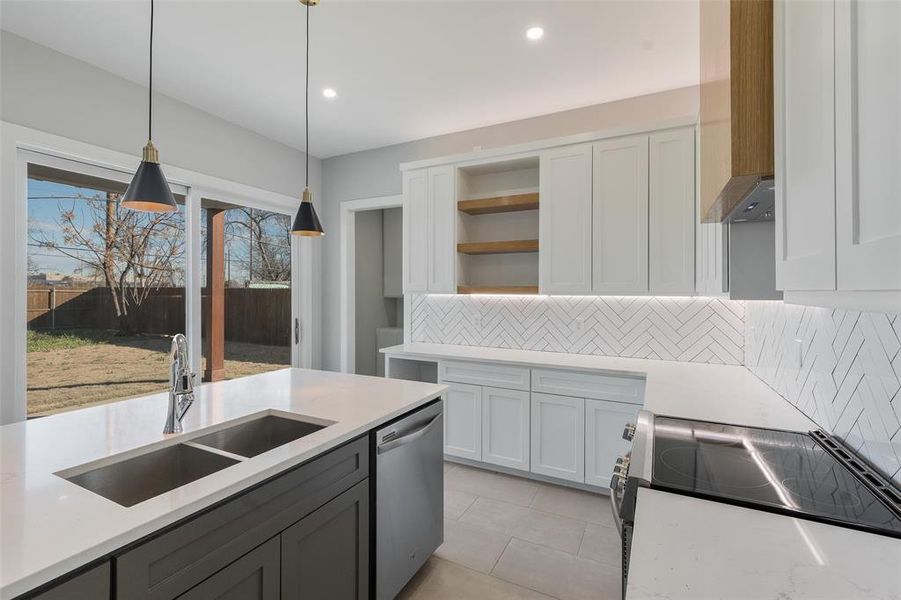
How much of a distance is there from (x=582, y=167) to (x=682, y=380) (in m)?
1.65

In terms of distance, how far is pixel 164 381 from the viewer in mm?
3127

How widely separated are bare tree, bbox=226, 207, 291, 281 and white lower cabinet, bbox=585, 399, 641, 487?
3.15m

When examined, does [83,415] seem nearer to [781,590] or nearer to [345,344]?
[781,590]

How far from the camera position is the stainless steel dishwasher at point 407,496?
1677mm

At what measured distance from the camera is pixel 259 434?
1.69 m

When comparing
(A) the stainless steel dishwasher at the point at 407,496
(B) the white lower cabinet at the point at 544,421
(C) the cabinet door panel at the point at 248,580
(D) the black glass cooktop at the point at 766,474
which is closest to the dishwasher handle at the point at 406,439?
(A) the stainless steel dishwasher at the point at 407,496

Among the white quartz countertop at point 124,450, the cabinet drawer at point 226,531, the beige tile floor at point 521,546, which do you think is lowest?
the beige tile floor at point 521,546

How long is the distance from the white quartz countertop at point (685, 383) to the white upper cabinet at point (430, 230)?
624mm

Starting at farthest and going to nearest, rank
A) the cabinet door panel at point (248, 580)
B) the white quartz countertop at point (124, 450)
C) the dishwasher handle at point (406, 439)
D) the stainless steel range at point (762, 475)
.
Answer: the dishwasher handle at point (406, 439) → the cabinet door panel at point (248, 580) → the stainless steel range at point (762, 475) → the white quartz countertop at point (124, 450)

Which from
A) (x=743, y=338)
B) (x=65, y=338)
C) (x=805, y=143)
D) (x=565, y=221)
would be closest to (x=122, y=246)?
(x=65, y=338)

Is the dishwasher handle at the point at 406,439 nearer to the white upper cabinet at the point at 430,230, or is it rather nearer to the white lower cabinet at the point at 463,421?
the white lower cabinet at the point at 463,421

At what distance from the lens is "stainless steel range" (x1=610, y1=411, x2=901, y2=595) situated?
0.92 m

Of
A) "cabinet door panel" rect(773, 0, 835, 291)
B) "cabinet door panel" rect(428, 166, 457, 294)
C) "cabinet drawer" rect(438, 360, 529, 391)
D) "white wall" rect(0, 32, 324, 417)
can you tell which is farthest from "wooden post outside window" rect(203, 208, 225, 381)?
"cabinet door panel" rect(773, 0, 835, 291)

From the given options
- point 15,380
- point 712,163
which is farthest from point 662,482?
point 15,380
